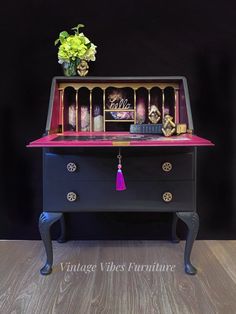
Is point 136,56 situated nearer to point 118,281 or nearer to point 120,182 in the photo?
point 120,182

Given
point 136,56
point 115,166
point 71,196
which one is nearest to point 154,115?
point 136,56

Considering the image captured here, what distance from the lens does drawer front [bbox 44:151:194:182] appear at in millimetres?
1779

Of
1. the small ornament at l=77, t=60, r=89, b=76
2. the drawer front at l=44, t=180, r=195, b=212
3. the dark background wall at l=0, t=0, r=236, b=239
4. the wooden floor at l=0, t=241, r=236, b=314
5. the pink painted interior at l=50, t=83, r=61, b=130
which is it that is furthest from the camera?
the dark background wall at l=0, t=0, r=236, b=239

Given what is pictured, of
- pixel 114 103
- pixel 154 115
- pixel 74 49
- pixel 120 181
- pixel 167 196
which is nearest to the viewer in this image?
pixel 120 181

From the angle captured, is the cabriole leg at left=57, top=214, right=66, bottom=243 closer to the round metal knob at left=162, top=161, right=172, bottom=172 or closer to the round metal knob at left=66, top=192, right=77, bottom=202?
the round metal knob at left=66, top=192, right=77, bottom=202

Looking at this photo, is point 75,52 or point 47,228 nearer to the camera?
point 47,228

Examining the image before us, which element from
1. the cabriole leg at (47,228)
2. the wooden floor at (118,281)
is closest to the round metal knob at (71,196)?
the cabriole leg at (47,228)

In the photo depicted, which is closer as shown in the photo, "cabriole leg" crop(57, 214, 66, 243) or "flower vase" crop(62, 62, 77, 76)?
"flower vase" crop(62, 62, 77, 76)

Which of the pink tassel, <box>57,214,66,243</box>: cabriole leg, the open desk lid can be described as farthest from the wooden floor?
the open desk lid

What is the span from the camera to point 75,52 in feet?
6.90

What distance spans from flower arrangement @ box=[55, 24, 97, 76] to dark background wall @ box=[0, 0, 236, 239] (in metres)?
0.22

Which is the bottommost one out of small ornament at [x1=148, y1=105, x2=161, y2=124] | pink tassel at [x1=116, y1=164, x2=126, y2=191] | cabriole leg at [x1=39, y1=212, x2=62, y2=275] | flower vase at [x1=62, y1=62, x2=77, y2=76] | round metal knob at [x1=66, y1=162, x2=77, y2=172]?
cabriole leg at [x1=39, y1=212, x2=62, y2=275]

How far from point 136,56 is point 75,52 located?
0.51 metres

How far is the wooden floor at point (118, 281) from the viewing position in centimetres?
157
